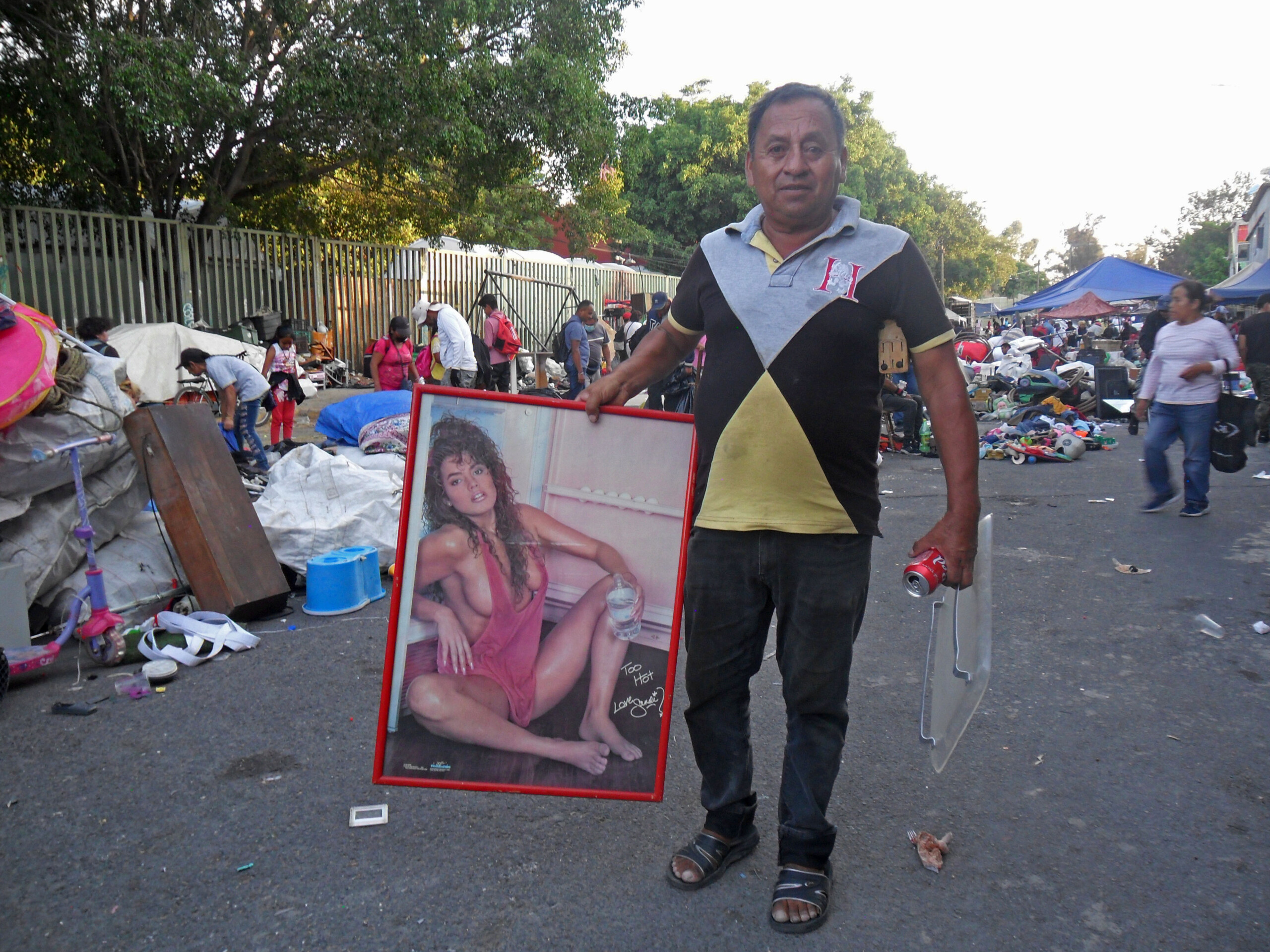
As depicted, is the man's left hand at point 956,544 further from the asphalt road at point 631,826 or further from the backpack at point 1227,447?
the backpack at point 1227,447

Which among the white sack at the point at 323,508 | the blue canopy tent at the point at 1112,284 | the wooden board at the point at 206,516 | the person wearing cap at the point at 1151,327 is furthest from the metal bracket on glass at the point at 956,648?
the blue canopy tent at the point at 1112,284

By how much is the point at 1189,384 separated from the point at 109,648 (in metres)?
7.80

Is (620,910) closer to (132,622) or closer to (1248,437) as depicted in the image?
(132,622)

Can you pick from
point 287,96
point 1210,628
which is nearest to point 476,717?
point 1210,628

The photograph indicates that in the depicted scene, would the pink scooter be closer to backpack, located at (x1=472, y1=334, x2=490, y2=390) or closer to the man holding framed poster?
the man holding framed poster

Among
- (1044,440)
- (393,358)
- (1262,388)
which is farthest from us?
(1044,440)

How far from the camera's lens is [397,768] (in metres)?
2.56

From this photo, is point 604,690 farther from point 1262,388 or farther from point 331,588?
point 1262,388

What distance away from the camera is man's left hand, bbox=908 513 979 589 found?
224cm

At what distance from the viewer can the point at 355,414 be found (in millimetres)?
7875

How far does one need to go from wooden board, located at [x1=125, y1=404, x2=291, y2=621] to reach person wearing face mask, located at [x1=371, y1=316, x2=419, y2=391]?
6.05 meters

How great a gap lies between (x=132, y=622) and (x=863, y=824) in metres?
3.82

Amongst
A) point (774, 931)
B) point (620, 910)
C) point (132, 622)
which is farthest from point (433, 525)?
point (132, 622)

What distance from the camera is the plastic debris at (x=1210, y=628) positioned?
4672 millimetres
